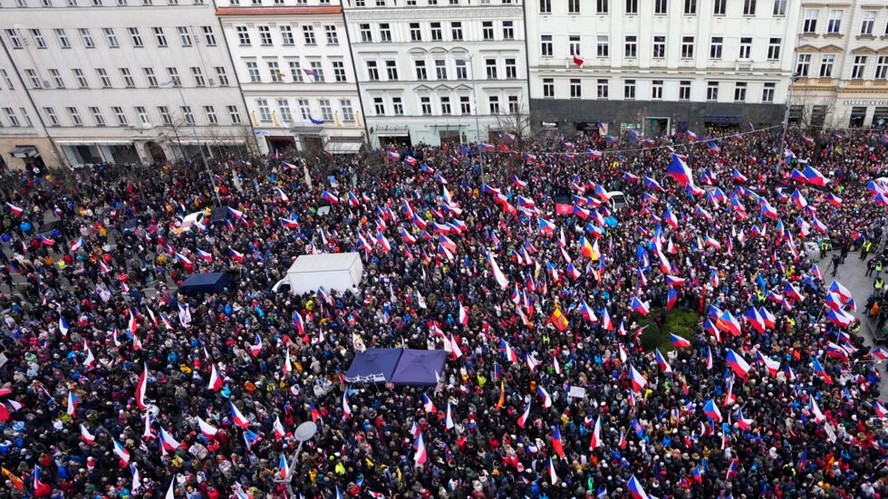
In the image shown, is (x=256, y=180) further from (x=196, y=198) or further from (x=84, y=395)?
(x=84, y=395)

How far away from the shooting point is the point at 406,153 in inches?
1829

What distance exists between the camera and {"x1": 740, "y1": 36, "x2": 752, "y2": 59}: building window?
138 feet

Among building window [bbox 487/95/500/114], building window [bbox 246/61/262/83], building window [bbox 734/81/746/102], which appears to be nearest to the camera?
building window [bbox 734/81/746/102]

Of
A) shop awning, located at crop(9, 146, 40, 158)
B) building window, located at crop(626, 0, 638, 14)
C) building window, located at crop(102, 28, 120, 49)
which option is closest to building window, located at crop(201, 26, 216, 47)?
building window, located at crop(102, 28, 120, 49)

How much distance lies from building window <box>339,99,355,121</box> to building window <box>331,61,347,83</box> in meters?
1.73

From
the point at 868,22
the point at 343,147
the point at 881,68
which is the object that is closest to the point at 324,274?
the point at 343,147

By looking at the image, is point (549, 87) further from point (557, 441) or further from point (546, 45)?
point (557, 441)

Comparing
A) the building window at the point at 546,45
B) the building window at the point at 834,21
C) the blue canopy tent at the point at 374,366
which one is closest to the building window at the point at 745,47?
the building window at the point at 834,21

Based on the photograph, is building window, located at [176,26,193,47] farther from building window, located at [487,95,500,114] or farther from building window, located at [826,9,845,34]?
building window, located at [826,9,845,34]

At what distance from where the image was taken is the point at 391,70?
156 feet

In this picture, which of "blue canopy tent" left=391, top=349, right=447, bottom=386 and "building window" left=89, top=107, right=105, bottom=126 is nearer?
"blue canopy tent" left=391, top=349, right=447, bottom=386

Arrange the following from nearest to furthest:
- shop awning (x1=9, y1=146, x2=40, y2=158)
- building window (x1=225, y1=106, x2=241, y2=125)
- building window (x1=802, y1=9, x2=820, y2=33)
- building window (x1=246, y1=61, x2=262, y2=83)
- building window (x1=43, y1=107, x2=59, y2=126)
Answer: building window (x1=802, y1=9, x2=820, y2=33) < building window (x1=246, y1=61, x2=262, y2=83) < building window (x1=225, y1=106, x2=241, y2=125) < building window (x1=43, y1=107, x2=59, y2=126) < shop awning (x1=9, y1=146, x2=40, y2=158)

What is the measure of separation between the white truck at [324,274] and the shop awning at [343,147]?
19.4m

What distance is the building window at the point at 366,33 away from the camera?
45.7 m
